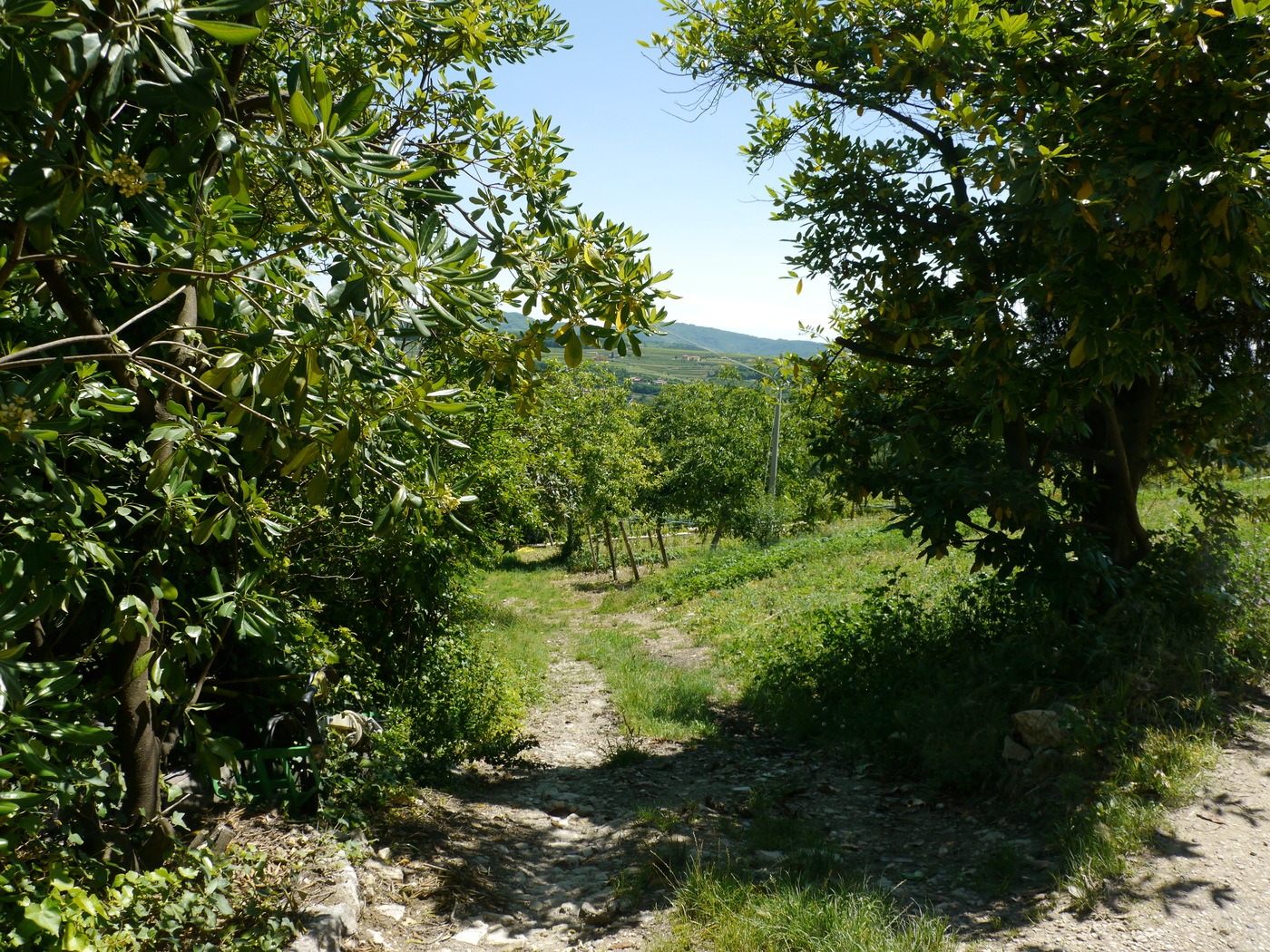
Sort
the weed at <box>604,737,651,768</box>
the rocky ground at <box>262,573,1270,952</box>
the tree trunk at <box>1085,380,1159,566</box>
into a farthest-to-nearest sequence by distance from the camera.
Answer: the weed at <box>604,737,651,768</box>, the tree trunk at <box>1085,380,1159,566</box>, the rocky ground at <box>262,573,1270,952</box>

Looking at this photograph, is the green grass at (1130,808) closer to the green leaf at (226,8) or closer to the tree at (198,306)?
the tree at (198,306)

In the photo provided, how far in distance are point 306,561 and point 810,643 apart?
5.58 meters

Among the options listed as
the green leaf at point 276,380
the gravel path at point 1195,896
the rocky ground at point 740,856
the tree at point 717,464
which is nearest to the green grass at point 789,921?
the rocky ground at point 740,856

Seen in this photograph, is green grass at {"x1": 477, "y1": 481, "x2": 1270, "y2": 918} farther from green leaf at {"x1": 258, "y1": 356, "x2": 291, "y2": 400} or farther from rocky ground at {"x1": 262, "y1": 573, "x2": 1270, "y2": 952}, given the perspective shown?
green leaf at {"x1": 258, "y1": 356, "x2": 291, "y2": 400}

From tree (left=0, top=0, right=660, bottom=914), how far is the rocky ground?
1716 mm

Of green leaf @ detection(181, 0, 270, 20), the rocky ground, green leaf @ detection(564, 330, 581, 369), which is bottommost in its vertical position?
the rocky ground

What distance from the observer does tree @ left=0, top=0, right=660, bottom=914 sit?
192 centimetres

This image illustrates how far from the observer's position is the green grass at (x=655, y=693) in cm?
798

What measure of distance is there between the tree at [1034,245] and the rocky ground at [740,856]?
178cm

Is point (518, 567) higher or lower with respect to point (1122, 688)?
lower

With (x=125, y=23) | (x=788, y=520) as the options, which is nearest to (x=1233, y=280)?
(x=125, y=23)

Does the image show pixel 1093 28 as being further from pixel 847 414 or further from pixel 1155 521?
pixel 1155 521

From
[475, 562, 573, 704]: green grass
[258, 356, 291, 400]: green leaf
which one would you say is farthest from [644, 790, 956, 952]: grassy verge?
[475, 562, 573, 704]: green grass

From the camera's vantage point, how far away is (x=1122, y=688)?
5359 mm
